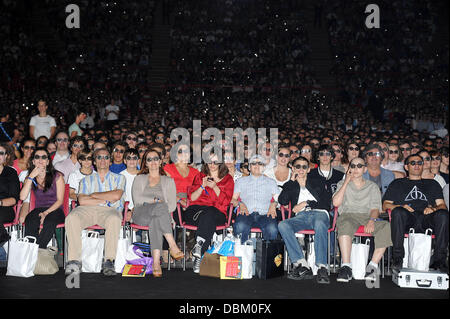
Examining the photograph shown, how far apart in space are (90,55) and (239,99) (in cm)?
639

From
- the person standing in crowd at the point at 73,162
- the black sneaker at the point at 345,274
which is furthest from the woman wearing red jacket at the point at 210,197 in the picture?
the person standing in crowd at the point at 73,162

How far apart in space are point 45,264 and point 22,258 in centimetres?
28

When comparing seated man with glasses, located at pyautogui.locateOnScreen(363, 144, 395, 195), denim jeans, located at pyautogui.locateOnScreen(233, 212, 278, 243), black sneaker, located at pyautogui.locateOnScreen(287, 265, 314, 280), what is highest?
seated man with glasses, located at pyautogui.locateOnScreen(363, 144, 395, 195)

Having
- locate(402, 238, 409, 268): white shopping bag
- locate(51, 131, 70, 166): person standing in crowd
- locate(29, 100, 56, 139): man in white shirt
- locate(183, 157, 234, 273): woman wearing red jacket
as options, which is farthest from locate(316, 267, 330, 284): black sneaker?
locate(29, 100, 56, 139): man in white shirt

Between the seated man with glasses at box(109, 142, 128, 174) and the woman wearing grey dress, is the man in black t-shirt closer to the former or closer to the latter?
the woman wearing grey dress

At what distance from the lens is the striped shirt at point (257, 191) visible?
23.4 feet

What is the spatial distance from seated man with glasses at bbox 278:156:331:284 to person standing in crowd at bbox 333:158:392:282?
178 millimetres

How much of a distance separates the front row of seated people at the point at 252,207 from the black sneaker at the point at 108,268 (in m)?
0.01

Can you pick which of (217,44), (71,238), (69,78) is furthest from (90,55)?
(71,238)

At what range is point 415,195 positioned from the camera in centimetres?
697

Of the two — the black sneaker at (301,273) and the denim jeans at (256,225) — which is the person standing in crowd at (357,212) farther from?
the denim jeans at (256,225)

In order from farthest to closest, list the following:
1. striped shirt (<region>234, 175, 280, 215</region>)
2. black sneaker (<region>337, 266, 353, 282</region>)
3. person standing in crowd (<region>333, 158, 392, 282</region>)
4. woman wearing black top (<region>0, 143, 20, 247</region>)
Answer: striped shirt (<region>234, 175, 280, 215</region>) < woman wearing black top (<region>0, 143, 20, 247</region>) < person standing in crowd (<region>333, 158, 392, 282</region>) < black sneaker (<region>337, 266, 353, 282</region>)

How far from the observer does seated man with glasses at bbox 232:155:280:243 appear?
22.7 ft

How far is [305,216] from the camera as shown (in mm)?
Answer: 6863
